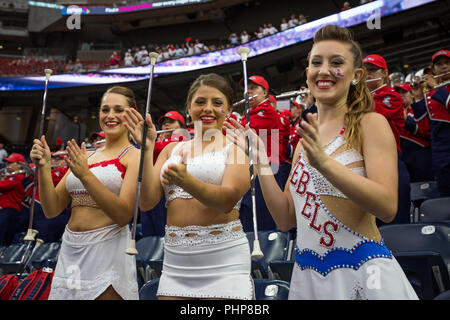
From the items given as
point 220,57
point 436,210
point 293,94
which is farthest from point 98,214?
point 220,57

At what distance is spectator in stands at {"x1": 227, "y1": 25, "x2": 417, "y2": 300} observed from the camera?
1.15 m

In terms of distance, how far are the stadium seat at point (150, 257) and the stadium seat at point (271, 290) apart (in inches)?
50.3

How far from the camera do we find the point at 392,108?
10.6 ft

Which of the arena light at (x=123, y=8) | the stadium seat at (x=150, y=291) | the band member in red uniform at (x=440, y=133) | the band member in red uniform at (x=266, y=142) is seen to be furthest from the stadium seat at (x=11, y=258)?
the arena light at (x=123, y=8)

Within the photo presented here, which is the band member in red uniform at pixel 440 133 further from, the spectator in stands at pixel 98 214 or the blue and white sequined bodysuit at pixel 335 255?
the spectator in stands at pixel 98 214

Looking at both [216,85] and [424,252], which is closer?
[216,85]

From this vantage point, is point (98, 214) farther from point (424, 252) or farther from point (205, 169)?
point (424, 252)

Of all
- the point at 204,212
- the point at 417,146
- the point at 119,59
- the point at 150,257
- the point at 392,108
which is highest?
the point at 119,59

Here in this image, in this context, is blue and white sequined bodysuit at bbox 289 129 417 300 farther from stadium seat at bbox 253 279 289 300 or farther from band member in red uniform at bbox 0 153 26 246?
band member in red uniform at bbox 0 153 26 246

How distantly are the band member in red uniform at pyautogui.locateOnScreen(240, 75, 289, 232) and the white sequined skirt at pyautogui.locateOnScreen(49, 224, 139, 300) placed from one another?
5.89 feet

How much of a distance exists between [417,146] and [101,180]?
3.24 metres

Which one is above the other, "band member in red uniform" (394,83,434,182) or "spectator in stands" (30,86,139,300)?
"band member in red uniform" (394,83,434,182)

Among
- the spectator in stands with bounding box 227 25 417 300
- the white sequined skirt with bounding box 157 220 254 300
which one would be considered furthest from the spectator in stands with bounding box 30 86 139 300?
the spectator in stands with bounding box 227 25 417 300
